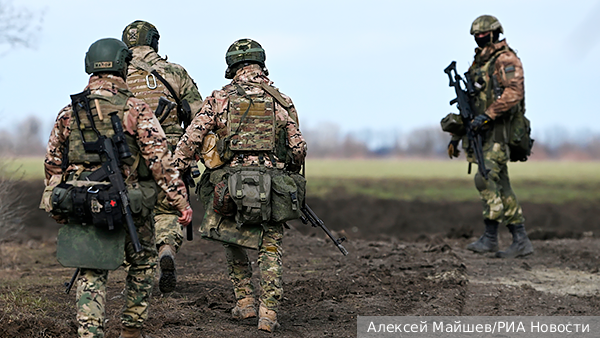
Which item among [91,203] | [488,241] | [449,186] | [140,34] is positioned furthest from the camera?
[449,186]

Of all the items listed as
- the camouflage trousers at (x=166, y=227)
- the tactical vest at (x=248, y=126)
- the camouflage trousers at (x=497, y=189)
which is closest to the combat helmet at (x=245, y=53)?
the tactical vest at (x=248, y=126)

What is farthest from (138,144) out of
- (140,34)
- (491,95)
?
(491,95)

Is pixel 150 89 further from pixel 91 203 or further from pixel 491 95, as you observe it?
pixel 491 95

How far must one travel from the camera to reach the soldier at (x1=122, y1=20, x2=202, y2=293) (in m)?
7.09

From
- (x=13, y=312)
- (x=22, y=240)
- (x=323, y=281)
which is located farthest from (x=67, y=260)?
(x=22, y=240)

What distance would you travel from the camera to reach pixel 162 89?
7.30 metres

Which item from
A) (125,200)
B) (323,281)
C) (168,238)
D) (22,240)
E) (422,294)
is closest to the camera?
(125,200)

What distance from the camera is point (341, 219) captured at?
63.6ft

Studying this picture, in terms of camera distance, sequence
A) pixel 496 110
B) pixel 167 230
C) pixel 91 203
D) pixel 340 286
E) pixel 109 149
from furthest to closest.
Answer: pixel 496 110, pixel 340 286, pixel 167 230, pixel 109 149, pixel 91 203

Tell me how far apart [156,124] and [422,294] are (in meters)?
3.59

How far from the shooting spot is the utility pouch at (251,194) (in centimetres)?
590

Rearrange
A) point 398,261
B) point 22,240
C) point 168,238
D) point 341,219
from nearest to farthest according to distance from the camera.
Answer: point 168,238 → point 398,261 → point 22,240 → point 341,219

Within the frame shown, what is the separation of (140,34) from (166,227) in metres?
1.94

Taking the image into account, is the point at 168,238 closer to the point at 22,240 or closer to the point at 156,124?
the point at 156,124
